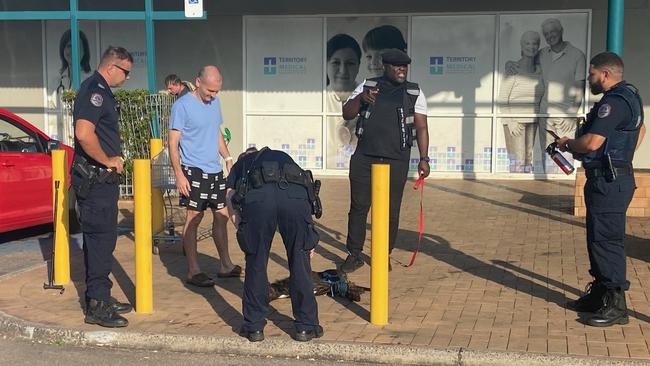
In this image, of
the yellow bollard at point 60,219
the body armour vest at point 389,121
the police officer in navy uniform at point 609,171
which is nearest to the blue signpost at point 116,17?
the yellow bollard at point 60,219

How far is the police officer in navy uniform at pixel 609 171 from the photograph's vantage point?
236 inches

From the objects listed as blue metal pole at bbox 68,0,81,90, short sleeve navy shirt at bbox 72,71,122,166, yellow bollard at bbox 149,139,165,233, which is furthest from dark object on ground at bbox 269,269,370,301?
blue metal pole at bbox 68,0,81,90

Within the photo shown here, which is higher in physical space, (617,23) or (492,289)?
(617,23)

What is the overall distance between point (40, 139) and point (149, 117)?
2.60 m

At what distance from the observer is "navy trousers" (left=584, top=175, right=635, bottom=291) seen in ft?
19.9

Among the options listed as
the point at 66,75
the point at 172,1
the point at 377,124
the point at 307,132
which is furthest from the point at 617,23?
the point at 66,75

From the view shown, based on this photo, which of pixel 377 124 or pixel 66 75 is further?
pixel 66 75

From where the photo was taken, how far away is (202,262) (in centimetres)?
848

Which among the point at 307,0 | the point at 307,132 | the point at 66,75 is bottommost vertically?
the point at 307,132

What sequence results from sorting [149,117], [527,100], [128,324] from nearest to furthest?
[128,324], [149,117], [527,100]

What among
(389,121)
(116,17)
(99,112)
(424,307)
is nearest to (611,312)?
(424,307)

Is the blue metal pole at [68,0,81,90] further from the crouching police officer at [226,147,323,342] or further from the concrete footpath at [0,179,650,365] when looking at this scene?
the crouching police officer at [226,147,323,342]

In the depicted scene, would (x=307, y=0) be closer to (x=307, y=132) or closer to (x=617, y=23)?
(x=307, y=132)

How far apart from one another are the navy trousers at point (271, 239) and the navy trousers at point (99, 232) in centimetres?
115
